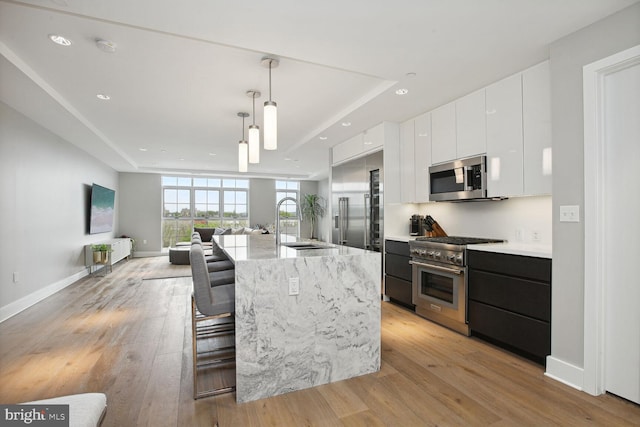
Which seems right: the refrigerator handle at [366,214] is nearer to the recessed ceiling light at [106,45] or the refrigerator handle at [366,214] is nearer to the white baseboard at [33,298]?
the recessed ceiling light at [106,45]

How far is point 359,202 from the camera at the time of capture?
4.80 m

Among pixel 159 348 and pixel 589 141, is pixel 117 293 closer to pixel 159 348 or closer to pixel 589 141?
pixel 159 348

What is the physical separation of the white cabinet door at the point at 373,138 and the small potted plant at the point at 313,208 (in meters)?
6.47

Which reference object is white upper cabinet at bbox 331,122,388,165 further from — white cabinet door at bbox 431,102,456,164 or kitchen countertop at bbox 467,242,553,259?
kitchen countertop at bbox 467,242,553,259

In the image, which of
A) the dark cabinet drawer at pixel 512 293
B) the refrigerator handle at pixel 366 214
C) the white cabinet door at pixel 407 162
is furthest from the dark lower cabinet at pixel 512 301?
the refrigerator handle at pixel 366 214

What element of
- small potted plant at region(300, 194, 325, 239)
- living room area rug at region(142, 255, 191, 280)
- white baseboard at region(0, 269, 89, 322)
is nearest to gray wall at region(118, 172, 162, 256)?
living room area rug at region(142, 255, 191, 280)

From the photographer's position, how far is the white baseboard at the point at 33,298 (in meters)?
3.66

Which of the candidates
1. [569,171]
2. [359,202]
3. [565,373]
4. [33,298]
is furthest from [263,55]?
[33,298]

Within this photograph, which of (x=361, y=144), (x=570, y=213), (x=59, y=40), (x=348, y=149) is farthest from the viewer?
(x=348, y=149)

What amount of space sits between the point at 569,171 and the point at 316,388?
2245mm

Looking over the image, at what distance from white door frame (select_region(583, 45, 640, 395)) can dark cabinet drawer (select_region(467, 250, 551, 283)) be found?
12.1 inches

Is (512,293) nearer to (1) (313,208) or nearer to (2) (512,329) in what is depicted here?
(2) (512,329)

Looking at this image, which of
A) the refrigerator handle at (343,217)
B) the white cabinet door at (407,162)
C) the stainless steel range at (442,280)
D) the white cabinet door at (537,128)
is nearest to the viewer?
the white cabinet door at (537,128)

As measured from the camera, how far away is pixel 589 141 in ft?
6.94
